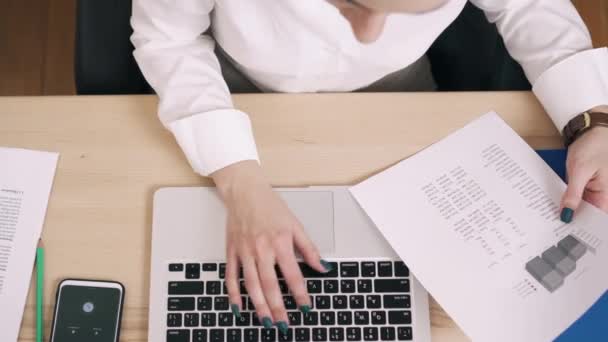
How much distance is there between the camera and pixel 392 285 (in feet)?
2.12

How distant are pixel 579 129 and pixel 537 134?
47 millimetres

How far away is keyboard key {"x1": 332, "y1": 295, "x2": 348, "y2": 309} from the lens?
0.64 metres

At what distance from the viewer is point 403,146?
72 centimetres

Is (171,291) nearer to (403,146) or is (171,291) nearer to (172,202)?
(172,202)

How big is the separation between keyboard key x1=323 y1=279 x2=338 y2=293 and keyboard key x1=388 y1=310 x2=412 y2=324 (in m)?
0.06

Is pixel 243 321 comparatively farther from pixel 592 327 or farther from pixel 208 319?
pixel 592 327

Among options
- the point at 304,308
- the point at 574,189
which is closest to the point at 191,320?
the point at 304,308

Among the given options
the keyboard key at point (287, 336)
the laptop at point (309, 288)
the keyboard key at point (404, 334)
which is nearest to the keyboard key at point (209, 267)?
the laptop at point (309, 288)

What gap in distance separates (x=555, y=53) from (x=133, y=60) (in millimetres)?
541

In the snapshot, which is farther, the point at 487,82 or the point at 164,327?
the point at 487,82

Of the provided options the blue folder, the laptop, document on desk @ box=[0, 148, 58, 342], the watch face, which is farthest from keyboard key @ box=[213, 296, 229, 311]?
the blue folder

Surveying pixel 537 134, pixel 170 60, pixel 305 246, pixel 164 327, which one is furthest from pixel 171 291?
pixel 537 134

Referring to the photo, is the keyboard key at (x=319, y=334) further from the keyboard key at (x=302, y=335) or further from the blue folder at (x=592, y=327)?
the blue folder at (x=592, y=327)

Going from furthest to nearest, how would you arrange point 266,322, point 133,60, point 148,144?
point 133,60
point 148,144
point 266,322
